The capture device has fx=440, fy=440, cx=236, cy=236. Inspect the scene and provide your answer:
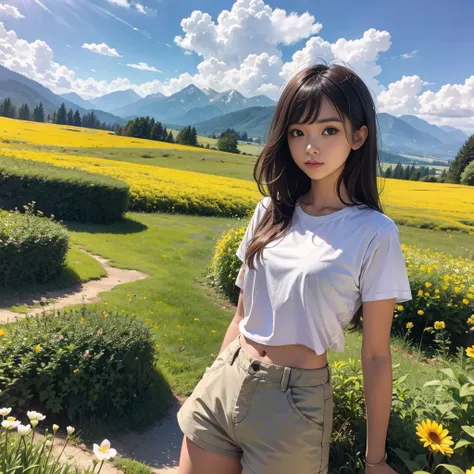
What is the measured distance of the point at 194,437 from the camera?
1.68m

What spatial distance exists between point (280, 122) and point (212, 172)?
123 feet

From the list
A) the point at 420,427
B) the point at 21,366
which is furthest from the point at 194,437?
the point at 21,366

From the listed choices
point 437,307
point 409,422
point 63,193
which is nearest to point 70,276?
point 63,193

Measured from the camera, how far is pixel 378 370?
4.93ft

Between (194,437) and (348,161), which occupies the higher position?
(348,161)

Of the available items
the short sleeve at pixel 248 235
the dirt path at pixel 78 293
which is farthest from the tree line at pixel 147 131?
the short sleeve at pixel 248 235

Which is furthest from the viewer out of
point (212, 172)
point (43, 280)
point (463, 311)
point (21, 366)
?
point (212, 172)

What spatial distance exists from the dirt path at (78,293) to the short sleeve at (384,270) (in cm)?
513

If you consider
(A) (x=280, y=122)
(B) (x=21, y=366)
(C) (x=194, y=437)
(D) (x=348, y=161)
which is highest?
(A) (x=280, y=122)

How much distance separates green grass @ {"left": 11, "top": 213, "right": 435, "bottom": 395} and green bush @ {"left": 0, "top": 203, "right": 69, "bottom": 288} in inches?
48.8

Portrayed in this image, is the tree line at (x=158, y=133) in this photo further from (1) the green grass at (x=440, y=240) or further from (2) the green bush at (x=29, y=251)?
(2) the green bush at (x=29, y=251)

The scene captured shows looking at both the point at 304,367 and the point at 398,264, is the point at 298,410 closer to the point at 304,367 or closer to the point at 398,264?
the point at 304,367

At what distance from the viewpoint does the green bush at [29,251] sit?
7.31 meters

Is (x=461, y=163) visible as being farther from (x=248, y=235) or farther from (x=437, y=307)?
(x=248, y=235)
